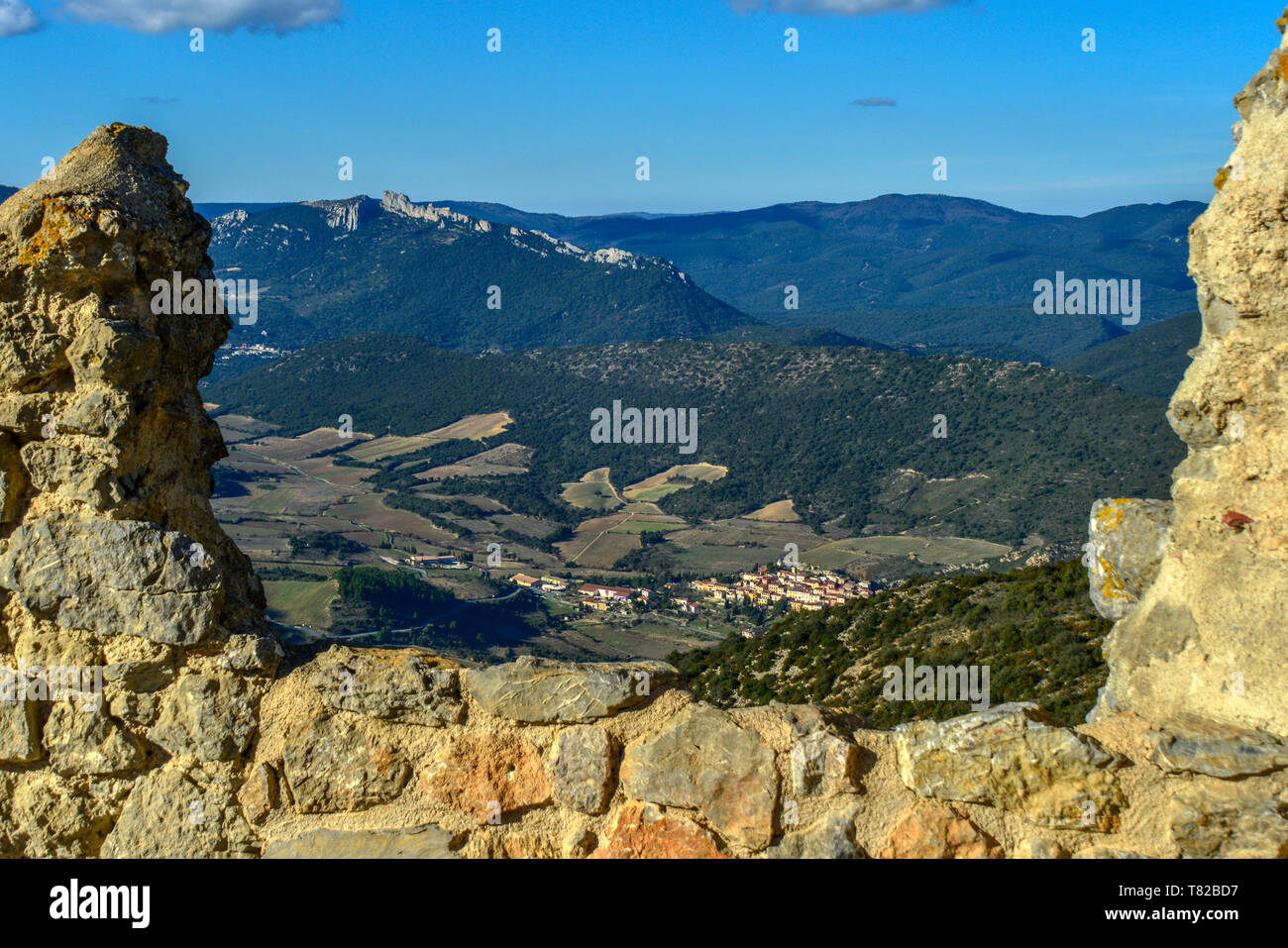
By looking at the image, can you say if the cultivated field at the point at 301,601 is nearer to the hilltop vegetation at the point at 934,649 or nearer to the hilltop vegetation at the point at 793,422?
the hilltop vegetation at the point at 934,649

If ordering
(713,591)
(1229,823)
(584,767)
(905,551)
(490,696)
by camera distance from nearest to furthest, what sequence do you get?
(1229,823) → (584,767) → (490,696) → (713,591) → (905,551)

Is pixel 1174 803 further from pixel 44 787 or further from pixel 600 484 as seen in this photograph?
pixel 600 484

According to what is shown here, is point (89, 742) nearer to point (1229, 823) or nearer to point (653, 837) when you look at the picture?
point (653, 837)

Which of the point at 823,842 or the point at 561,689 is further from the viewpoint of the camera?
the point at 561,689

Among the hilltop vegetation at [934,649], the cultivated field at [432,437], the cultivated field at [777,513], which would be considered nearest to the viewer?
the hilltop vegetation at [934,649]

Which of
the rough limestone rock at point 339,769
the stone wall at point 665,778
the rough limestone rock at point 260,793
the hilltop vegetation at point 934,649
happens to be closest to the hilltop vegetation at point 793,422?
the hilltop vegetation at point 934,649

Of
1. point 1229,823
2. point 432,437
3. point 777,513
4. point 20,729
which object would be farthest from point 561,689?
point 432,437

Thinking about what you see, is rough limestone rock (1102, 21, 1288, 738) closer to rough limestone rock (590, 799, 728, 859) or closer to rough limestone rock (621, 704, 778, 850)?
rough limestone rock (621, 704, 778, 850)
